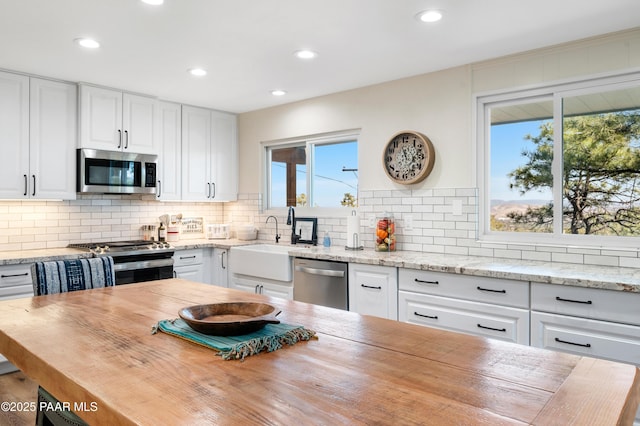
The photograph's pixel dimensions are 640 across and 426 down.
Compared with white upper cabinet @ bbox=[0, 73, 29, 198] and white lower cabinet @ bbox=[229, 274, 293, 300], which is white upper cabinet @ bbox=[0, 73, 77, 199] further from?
white lower cabinet @ bbox=[229, 274, 293, 300]

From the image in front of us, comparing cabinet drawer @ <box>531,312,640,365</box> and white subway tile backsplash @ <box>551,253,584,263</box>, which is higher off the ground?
white subway tile backsplash @ <box>551,253,584,263</box>

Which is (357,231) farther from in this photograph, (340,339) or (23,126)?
(23,126)

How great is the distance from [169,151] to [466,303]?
3.32 m

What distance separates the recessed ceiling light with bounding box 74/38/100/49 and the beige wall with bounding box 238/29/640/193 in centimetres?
208

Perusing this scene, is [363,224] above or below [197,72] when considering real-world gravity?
below

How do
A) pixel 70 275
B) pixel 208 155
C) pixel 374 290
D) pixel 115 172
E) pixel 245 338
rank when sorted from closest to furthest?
pixel 245 338, pixel 70 275, pixel 374 290, pixel 115 172, pixel 208 155

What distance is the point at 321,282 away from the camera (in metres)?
3.58

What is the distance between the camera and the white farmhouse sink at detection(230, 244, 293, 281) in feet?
12.6

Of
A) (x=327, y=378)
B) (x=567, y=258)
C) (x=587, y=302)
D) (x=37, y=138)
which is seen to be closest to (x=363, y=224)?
(x=567, y=258)

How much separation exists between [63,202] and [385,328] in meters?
3.66

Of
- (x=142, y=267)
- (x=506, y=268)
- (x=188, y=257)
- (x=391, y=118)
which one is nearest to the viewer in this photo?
(x=506, y=268)

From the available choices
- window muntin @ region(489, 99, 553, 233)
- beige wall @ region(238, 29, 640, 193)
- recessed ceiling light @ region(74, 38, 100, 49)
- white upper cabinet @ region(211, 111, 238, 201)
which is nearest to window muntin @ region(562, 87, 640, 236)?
window muntin @ region(489, 99, 553, 233)

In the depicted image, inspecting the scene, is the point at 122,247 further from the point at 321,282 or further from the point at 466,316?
the point at 466,316

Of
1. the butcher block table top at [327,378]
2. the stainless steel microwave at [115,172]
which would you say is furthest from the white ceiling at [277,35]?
the butcher block table top at [327,378]
